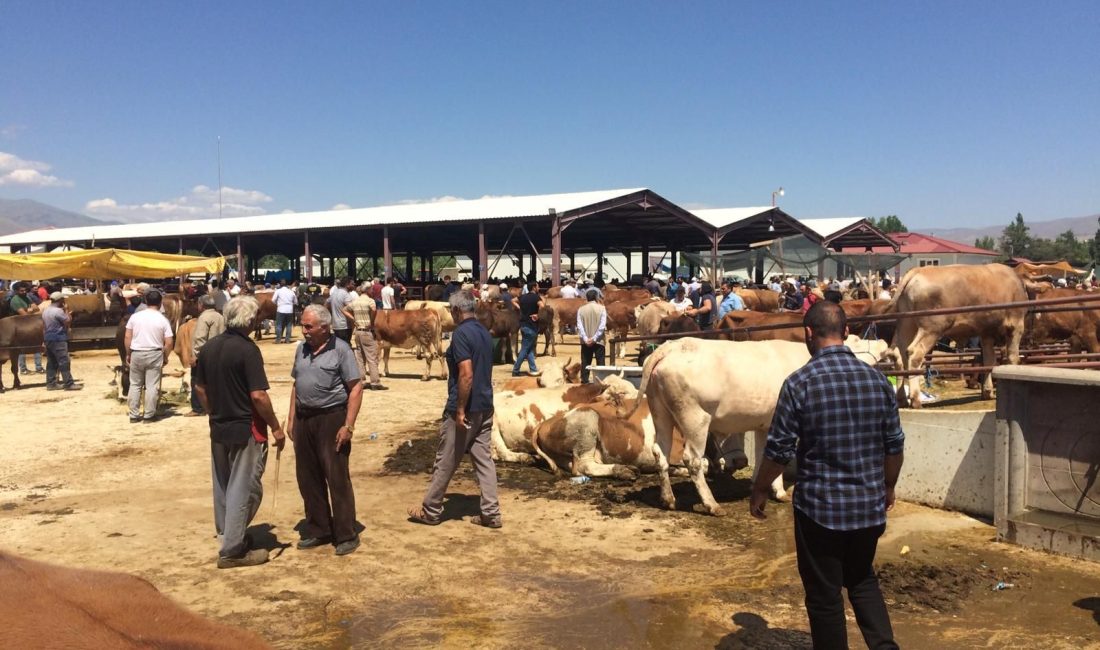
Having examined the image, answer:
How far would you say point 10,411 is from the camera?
12188mm

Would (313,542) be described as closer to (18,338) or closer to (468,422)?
(468,422)

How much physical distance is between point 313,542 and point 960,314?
857cm

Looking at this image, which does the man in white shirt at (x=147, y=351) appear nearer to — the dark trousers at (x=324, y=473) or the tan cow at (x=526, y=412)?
the tan cow at (x=526, y=412)

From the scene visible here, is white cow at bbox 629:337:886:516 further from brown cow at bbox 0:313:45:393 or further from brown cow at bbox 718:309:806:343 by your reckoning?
brown cow at bbox 0:313:45:393

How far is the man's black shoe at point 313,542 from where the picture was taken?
5.99m

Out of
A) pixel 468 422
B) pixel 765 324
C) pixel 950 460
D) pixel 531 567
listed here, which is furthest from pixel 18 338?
pixel 950 460

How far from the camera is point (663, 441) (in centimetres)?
725

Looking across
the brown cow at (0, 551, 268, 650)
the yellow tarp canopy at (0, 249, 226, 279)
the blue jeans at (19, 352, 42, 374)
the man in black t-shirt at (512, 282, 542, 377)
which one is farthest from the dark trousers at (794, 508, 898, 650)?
the yellow tarp canopy at (0, 249, 226, 279)

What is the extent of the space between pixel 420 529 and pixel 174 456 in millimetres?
4323

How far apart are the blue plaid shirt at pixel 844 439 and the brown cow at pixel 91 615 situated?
8.12 ft

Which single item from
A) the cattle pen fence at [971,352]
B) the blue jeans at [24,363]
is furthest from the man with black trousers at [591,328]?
the blue jeans at [24,363]

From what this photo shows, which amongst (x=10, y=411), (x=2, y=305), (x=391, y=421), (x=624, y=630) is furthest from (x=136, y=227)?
(x=624, y=630)

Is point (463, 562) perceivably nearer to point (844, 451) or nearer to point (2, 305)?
point (844, 451)

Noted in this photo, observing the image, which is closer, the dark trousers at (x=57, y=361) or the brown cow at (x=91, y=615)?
the brown cow at (x=91, y=615)
